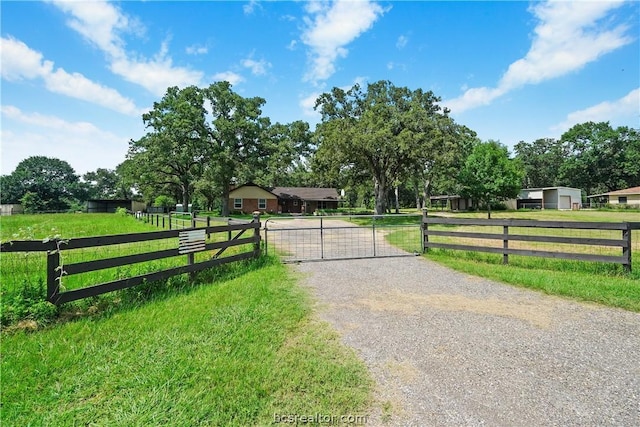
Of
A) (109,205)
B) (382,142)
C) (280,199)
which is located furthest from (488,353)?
(109,205)

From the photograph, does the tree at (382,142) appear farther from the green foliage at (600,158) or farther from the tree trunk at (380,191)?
the green foliage at (600,158)

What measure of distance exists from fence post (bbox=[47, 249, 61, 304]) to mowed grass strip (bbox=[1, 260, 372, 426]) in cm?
44

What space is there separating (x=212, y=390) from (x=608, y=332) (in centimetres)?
448

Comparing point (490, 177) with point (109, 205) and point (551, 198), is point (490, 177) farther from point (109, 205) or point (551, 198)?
point (109, 205)

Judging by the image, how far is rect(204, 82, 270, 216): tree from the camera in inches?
1169

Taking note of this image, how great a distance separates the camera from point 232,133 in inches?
1180

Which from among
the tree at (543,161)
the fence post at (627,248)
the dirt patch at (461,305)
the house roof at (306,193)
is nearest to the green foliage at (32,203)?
the house roof at (306,193)

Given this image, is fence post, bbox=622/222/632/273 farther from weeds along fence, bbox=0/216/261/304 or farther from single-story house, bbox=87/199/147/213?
single-story house, bbox=87/199/147/213

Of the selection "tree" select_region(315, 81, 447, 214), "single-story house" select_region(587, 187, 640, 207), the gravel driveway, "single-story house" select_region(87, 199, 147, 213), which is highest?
"tree" select_region(315, 81, 447, 214)

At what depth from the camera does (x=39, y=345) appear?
3432 millimetres

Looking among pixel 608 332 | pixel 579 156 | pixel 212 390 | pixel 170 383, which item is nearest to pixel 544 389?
pixel 608 332

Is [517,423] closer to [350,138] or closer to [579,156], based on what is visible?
[350,138]

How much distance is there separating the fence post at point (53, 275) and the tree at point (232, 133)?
85.6 ft

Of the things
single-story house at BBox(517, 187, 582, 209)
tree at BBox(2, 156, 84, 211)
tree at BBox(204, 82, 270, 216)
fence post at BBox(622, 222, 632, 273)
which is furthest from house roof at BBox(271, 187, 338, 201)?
tree at BBox(2, 156, 84, 211)
